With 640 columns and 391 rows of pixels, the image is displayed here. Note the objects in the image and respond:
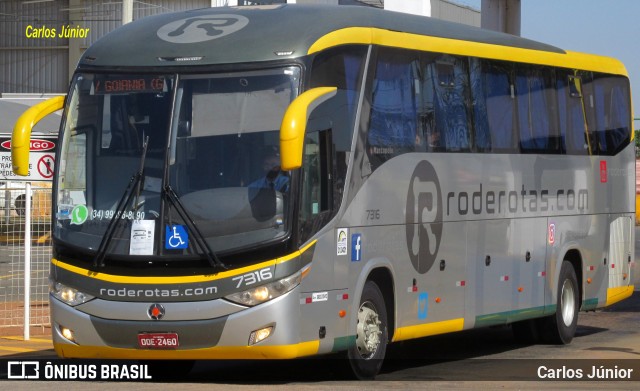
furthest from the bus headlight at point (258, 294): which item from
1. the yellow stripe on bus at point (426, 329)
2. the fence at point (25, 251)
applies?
the fence at point (25, 251)

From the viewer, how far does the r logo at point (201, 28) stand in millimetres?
12062

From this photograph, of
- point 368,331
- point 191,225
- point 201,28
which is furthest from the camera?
point 368,331

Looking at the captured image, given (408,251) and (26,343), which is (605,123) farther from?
(26,343)

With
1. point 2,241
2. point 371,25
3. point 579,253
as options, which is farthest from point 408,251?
point 2,241

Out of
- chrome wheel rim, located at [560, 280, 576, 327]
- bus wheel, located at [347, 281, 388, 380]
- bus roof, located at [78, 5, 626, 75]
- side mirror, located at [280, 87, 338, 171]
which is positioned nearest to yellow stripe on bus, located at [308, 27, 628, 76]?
bus roof, located at [78, 5, 626, 75]

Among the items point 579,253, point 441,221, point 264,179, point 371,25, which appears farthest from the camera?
point 579,253

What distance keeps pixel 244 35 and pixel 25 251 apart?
6.21m

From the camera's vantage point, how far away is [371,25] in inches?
510

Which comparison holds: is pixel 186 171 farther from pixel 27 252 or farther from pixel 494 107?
pixel 27 252

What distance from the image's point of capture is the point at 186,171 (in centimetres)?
1148

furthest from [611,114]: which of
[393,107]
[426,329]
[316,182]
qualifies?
[316,182]

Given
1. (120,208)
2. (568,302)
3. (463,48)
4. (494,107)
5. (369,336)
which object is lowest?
(568,302)

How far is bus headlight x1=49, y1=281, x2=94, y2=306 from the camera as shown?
11672 mm

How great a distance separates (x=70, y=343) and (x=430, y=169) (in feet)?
13.8
